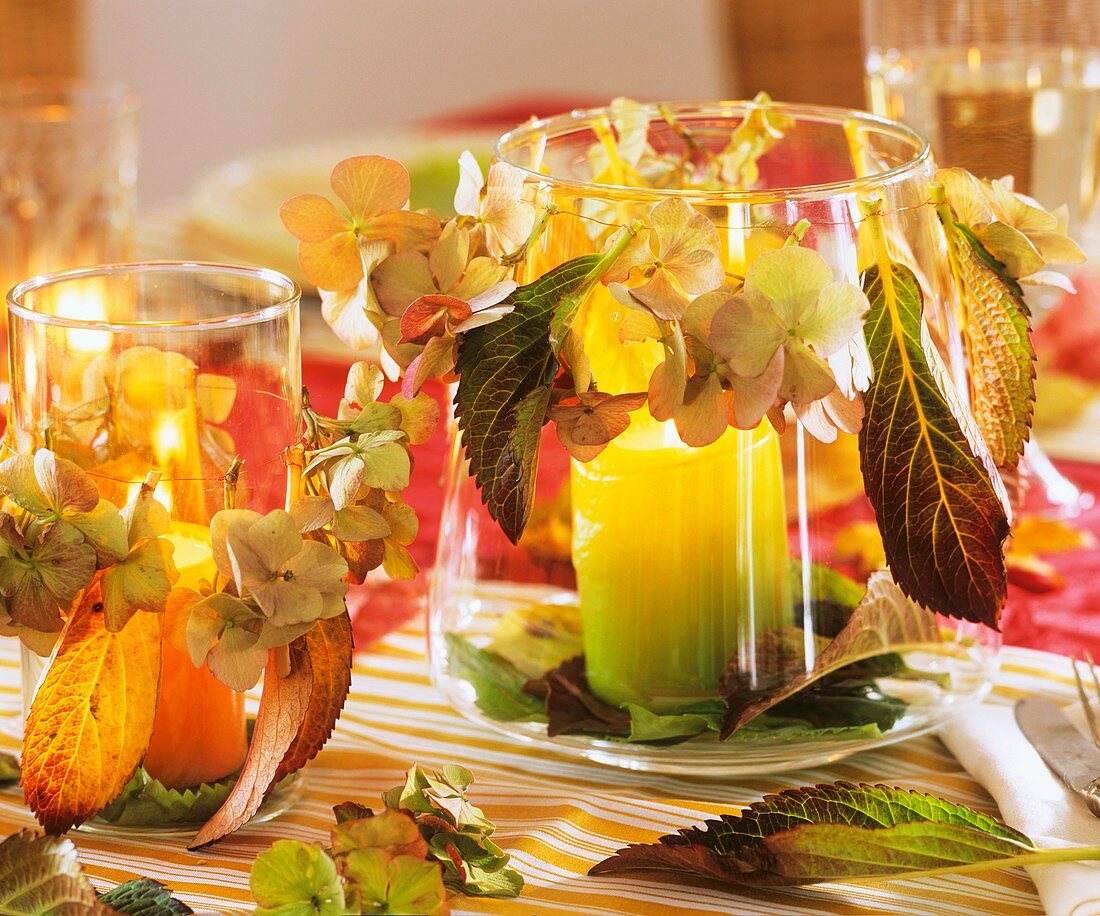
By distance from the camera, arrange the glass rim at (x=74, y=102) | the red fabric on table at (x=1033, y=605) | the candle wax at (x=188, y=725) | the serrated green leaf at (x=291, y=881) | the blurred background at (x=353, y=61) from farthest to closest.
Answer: the blurred background at (x=353, y=61), the glass rim at (x=74, y=102), the red fabric on table at (x=1033, y=605), the candle wax at (x=188, y=725), the serrated green leaf at (x=291, y=881)

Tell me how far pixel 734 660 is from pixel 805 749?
0.04 meters

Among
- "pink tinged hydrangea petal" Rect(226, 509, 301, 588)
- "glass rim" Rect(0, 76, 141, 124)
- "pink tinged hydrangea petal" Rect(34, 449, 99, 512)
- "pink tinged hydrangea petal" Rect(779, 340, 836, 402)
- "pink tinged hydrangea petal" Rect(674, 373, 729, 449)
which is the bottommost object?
"pink tinged hydrangea petal" Rect(226, 509, 301, 588)

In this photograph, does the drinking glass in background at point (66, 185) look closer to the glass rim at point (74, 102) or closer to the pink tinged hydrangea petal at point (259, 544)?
the glass rim at point (74, 102)

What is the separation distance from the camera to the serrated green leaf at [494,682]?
0.51m

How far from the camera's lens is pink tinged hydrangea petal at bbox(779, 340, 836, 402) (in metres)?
0.38

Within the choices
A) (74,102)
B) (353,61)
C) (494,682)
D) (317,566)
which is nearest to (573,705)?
(494,682)

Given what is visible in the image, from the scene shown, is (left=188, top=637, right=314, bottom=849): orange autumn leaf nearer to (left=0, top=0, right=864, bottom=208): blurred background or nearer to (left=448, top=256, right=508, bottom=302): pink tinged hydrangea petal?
(left=448, top=256, right=508, bottom=302): pink tinged hydrangea petal

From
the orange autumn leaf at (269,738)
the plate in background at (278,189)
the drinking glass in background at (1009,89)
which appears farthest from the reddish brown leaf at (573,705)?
the plate in background at (278,189)

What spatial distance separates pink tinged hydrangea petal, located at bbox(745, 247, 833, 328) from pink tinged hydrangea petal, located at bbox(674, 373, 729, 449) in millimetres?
29

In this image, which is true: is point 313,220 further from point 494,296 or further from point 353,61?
point 353,61

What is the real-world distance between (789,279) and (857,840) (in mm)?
162

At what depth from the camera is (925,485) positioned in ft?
1.39

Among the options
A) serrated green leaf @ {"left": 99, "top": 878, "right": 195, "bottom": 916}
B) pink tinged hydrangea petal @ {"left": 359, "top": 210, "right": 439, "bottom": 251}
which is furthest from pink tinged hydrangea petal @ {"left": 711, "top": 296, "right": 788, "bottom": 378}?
serrated green leaf @ {"left": 99, "top": 878, "right": 195, "bottom": 916}

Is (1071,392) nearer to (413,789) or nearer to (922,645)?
(922,645)
